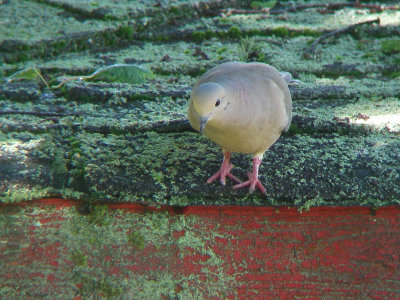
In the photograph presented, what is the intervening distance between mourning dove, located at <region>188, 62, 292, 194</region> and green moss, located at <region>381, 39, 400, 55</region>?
1.54 meters

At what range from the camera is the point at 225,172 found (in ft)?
7.77

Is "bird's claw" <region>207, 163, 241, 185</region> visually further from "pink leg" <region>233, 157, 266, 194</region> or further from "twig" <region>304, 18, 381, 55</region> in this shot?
"twig" <region>304, 18, 381, 55</region>

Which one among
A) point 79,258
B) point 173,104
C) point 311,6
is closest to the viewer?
point 79,258

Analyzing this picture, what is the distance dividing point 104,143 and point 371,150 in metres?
1.22

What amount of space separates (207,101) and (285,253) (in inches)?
28.4

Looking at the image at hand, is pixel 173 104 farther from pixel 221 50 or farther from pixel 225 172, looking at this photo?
pixel 221 50

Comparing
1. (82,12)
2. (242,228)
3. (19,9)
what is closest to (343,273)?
(242,228)

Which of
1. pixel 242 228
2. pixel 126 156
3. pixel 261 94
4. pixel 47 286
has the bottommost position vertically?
pixel 47 286

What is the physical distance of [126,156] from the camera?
91.9 inches

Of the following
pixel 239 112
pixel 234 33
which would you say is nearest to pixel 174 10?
pixel 234 33

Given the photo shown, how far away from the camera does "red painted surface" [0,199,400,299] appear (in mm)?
2207

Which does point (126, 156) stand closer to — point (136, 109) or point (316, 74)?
point (136, 109)

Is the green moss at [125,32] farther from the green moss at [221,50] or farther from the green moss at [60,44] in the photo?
the green moss at [221,50]

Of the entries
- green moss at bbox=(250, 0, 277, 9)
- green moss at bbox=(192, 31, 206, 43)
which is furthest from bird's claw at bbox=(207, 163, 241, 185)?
green moss at bbox=(250, 0, 277, 9)
